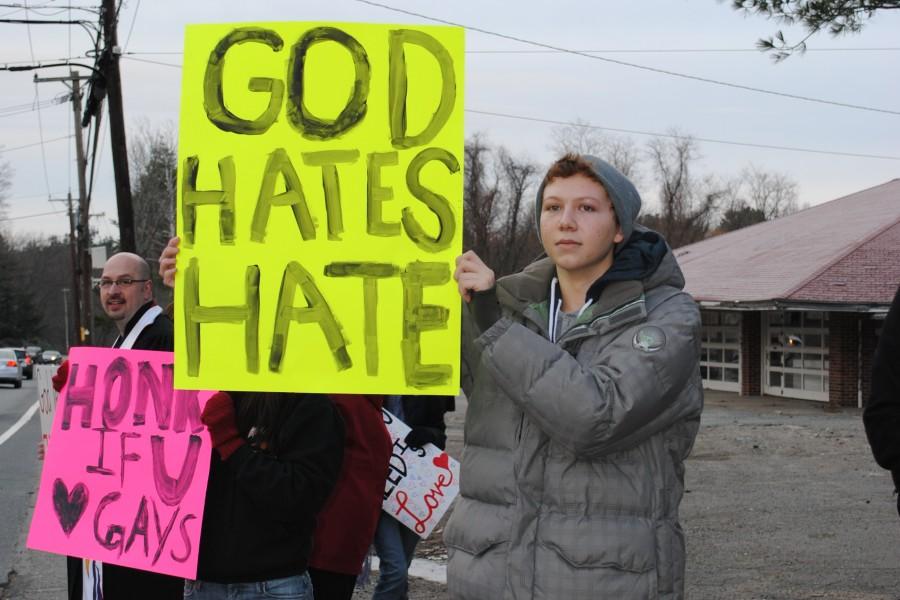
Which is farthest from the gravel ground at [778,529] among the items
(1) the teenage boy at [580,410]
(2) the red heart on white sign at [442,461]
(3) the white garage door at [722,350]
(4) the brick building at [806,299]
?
(3) the white garage door at [722,350]

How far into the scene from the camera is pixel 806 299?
23.0m

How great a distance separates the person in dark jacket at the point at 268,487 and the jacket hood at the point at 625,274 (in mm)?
846

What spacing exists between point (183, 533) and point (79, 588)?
851 mm

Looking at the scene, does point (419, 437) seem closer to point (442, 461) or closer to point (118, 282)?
point (442, 461)

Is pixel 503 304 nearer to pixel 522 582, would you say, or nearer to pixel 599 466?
pixel 599 466

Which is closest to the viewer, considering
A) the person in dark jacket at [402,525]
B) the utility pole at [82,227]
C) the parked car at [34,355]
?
the person in dark jacket at [402,525]

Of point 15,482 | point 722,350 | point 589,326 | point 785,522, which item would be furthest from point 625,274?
point 722,350

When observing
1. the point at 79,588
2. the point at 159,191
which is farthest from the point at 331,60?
the point at 159,191

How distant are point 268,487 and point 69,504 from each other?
3.23 ft

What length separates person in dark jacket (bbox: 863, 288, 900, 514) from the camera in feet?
10.00

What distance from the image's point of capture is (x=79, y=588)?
13.3ft

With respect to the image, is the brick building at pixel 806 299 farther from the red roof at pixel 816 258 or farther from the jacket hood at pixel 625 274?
the jacket hood at pixel 625 274

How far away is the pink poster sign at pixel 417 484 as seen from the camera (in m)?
A: 5.46

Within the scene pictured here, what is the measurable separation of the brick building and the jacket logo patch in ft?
69.6
